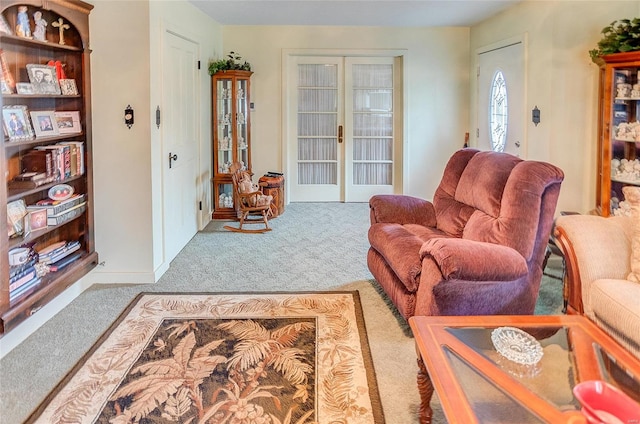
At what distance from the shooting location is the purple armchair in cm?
255

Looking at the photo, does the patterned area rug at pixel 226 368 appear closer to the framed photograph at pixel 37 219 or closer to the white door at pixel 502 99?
the framed photograph at pixel 37 219

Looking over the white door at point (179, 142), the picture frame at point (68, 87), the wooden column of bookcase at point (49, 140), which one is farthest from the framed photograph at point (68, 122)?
the white door at point (179, 142)

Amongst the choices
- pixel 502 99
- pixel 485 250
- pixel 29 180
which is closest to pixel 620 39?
pixel 502 99

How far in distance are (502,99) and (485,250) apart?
3670mm

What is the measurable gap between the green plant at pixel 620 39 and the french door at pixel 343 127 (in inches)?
127

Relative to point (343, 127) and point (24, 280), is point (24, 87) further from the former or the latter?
point (343, 127)

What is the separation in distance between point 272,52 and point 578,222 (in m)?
5.08

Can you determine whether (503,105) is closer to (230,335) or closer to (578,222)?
(578,222)

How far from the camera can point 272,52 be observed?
669cm

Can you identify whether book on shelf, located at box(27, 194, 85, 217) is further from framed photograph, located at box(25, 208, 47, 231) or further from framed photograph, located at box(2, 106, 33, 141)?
framed photograph, located at box(2, 106, 33, 141)

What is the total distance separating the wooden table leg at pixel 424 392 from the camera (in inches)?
77.9

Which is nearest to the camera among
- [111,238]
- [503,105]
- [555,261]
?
[111,238]

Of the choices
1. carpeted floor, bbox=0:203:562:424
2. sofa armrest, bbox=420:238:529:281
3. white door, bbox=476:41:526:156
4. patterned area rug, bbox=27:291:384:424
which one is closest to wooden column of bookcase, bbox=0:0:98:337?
carpeted floor, bbox=0:203:562:424

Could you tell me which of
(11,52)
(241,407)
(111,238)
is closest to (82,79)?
(11,52)
